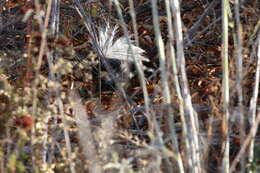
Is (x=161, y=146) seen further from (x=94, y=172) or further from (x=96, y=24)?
(x=96, y=24)

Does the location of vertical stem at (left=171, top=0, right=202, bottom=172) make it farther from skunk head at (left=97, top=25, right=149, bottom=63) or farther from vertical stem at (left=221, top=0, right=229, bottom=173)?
skunk head at (left=97, top=25, right=149, bottom=63)

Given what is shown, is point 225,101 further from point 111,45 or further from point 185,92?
point 111,45

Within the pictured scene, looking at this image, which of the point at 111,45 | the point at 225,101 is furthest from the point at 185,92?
the point at 111,45

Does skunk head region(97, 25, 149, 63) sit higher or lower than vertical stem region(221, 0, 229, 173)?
higher

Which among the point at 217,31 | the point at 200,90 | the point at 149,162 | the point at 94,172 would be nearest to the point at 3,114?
the point at 94,172

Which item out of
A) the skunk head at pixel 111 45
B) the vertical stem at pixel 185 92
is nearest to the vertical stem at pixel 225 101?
the vertical stem at pixel 185 92

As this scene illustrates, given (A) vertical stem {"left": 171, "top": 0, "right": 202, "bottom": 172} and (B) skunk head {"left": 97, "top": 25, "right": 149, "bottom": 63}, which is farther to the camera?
(B) skunk head {"left": 97, "top": 25, "right": 149, "bottom": 63}

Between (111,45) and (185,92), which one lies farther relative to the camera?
(111,45)

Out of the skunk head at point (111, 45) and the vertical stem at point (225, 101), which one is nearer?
the vertical stem at point (225, 101)

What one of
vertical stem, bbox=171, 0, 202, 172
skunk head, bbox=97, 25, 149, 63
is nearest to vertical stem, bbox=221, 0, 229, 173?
vertical stem, bbox=171, 0, 202, 172

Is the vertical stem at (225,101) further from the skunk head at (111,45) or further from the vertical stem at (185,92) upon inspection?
the skunk head at (111,45)

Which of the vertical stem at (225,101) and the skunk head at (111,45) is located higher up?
the skunk head at (111,45)

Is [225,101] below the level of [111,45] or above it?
below

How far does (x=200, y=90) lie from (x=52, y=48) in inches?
47.0
